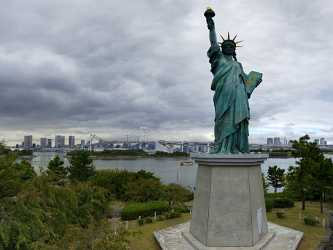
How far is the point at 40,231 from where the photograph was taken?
7.77 metres

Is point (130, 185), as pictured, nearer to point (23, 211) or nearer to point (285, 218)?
→ point (285, 218)

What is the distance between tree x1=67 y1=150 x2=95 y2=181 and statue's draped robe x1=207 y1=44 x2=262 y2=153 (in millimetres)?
21578

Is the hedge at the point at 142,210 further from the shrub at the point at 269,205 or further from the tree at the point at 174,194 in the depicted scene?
the shrub at the point at 269,205

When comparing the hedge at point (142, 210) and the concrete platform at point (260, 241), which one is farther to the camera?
the hedge at point (142, 210)

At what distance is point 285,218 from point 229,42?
1022cm

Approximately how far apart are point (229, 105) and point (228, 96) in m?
0.34

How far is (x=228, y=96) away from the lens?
1334cm

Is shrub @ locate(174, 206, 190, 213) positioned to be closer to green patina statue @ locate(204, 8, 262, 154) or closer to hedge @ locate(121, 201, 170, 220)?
hedge @ locate(121, 201, 170, 220)

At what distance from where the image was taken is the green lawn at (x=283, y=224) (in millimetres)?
14008

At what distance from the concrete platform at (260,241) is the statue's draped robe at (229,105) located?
3.40 meters

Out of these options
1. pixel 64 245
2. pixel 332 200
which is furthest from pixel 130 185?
pixel 64 245

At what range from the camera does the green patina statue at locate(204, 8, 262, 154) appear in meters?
13.2

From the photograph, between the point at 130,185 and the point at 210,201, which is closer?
the point at 210,201

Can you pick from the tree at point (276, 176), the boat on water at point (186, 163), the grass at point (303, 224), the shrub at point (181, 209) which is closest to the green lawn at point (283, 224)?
the grass at point (303, 224)
